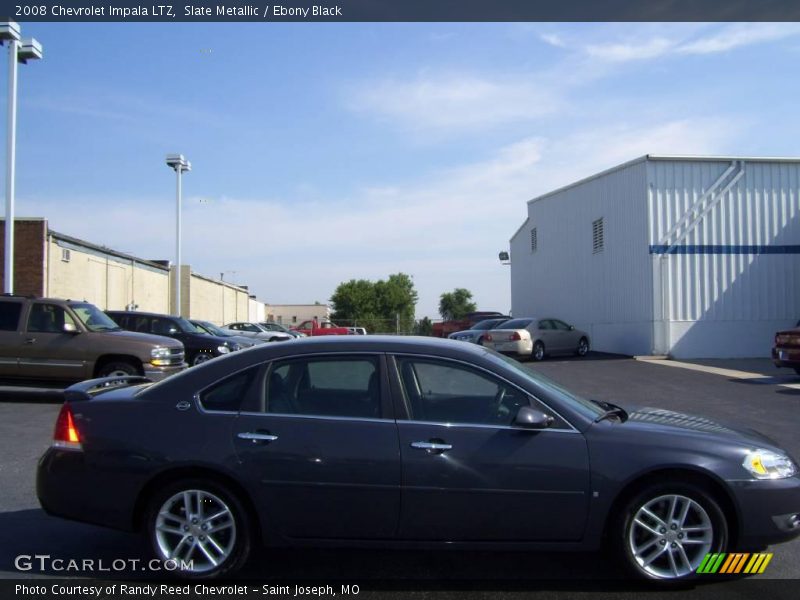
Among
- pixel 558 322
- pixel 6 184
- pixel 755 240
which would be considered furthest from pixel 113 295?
pixel 755 240

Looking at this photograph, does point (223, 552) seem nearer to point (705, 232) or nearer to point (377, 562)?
point (377, 562)

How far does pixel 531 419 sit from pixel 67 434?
2.97 meters

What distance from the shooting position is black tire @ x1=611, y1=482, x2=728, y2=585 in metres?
4.66

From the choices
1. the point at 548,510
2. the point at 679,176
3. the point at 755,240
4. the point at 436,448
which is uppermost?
the point at 679,176

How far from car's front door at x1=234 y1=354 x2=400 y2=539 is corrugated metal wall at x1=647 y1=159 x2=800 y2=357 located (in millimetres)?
21797

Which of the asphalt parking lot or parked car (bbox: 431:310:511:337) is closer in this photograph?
the asphalt parking lot

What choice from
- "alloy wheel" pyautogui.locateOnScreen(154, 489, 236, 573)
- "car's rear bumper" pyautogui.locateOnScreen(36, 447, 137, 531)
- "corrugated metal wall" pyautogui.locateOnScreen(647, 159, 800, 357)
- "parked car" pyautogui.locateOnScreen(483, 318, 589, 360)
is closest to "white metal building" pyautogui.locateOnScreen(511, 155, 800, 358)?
"corrugated metal wall" pyautogui.locateOnScreen(647, 159, 800, 357)

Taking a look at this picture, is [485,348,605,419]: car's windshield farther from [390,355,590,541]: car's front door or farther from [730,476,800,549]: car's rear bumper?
[730,476,800,549]: car's rear bumper

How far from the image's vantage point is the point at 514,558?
5.31 meters

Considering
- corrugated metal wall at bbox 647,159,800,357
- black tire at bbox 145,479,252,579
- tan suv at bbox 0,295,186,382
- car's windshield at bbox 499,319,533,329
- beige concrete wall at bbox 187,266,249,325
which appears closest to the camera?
black tire at bbox 145,479,252,579

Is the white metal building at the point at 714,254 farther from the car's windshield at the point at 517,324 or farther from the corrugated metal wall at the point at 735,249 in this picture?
the car's windshield at the point at 517,324

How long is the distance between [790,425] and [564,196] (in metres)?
22.8

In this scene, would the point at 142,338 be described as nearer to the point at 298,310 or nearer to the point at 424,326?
the point at 424,326

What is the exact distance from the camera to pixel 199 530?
4.77 metres
